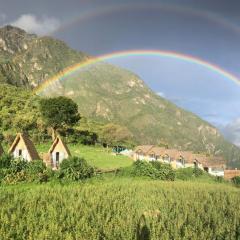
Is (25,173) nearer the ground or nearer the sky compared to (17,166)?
nearer the ground

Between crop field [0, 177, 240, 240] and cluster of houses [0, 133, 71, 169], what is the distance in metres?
19.4

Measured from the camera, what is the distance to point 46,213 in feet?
81.4

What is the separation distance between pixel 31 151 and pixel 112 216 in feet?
97.2

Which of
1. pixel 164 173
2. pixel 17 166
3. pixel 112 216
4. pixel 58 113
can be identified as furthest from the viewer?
pixel 58 113

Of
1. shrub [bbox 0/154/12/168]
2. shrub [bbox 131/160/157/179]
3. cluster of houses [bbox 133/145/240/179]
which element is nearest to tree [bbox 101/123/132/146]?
cluster of houses [bbox 133/145/240/179]

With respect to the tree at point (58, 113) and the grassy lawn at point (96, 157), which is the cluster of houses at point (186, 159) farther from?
the tree at point (58, 113)

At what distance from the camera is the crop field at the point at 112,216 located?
20844 millimetres

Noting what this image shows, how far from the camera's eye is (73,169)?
44.3 m

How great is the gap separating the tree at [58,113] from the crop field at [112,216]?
176 ft

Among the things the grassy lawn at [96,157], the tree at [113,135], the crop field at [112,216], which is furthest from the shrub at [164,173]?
the tree at [113,135]

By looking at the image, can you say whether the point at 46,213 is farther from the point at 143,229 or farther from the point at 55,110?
the point at 55,110

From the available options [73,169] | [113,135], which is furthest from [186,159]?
[73,169]

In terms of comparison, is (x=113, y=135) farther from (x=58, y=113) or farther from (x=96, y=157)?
(x=96, y=157)

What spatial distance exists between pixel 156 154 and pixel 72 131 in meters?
22.3
